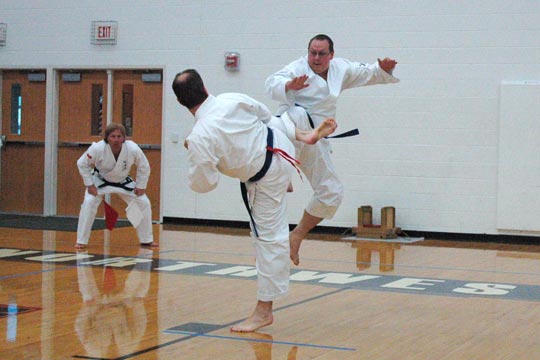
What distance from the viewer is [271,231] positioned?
465 centimetres

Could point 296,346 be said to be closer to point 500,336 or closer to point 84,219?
point 500,336

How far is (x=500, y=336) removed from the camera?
4.67m

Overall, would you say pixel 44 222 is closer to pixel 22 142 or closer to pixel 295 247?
pixel 22 142

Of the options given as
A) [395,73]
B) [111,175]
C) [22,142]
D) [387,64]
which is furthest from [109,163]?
[22,142]

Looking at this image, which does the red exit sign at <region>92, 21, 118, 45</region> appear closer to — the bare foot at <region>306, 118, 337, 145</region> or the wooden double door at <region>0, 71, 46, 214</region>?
the wooden double door at <region>0, 71, 46, 214</region>

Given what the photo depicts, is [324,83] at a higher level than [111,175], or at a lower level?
higher

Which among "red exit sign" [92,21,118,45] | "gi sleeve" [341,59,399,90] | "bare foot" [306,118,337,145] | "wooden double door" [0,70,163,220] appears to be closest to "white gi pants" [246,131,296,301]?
"bare foot" [306,118,337,145]

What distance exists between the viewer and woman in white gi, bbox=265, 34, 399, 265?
5742 millimetres

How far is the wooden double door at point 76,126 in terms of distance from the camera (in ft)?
40.0

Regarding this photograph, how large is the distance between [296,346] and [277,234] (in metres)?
0.63

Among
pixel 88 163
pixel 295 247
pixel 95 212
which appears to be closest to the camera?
pixel 295 247

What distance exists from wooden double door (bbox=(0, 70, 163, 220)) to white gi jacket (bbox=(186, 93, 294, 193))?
25.0ft

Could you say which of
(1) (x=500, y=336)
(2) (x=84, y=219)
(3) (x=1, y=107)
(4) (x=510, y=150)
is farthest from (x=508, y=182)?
(3) (x=1, y=107)

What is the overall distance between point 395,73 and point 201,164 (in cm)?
667
